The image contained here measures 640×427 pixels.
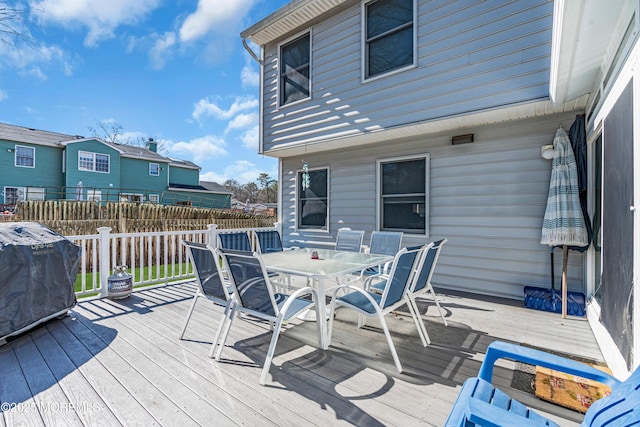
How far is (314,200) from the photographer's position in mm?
6629

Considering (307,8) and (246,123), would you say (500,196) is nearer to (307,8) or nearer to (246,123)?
(307,8)

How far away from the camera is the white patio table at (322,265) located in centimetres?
274

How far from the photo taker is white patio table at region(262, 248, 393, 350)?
8.98ft

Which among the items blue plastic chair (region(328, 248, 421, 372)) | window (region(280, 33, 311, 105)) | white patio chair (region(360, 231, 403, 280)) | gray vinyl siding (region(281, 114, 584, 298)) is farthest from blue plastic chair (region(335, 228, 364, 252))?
window (region(280, 33, 311, 105))

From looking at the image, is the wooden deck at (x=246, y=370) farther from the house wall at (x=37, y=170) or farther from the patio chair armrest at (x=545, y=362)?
the house wall at (x=37, y=170)

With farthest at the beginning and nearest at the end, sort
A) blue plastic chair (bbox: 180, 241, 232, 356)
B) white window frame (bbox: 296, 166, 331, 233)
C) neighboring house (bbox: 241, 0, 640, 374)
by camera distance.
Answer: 1. white window frame (bbox: 296, 166, 331, 233)
2. blue plastic chair (bbox: 180, 241, 232, 356)
3. neighboring house (bbox: 241, 0, 640, 374)

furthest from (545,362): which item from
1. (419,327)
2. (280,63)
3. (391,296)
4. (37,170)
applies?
(37,170)

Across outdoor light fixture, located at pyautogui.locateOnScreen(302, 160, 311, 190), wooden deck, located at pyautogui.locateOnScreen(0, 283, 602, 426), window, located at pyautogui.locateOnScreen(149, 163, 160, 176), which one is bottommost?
wooden deck, located at pyautogui.locateOnScreen(0, 283, 602, 426)

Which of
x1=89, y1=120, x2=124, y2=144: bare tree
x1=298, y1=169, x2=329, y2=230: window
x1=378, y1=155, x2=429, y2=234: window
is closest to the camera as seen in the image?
x1=378, y1=155, x2=429, y2=234: window

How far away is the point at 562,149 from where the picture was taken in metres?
3.71

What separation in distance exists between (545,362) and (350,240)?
3.56m

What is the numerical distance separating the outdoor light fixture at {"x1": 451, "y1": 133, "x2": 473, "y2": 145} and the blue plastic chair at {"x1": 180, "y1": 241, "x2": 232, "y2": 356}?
13.3 ft

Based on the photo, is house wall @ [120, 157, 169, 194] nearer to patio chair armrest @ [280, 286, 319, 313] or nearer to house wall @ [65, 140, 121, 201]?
house wall @ [65, 140, 121, 201]

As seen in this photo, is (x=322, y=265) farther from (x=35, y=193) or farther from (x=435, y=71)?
(x=35, y=193)
